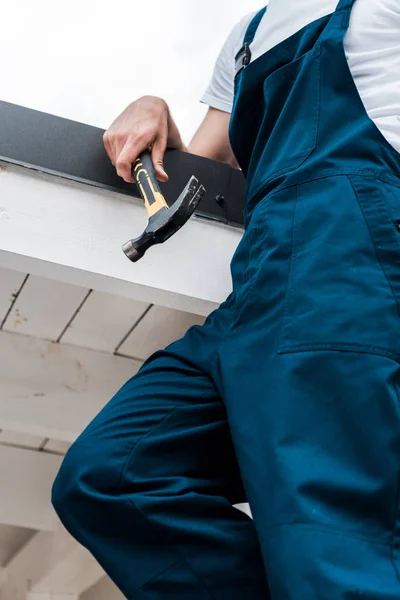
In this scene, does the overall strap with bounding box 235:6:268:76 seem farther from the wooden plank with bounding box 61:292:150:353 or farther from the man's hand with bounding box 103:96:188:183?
the wooden plank with bounding box 61:292:150:353

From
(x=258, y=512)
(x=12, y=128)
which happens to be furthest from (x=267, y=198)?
(x=12, y=128)

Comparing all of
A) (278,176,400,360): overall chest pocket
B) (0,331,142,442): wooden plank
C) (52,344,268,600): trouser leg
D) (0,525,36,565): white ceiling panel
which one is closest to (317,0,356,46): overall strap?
(278,176,400,360): overall chest pocket

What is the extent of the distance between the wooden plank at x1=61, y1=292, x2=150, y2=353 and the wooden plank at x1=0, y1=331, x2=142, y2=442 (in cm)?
5

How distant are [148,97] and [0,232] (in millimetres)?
407

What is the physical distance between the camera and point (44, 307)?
8.38 ft

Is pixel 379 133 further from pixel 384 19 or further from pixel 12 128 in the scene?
pixel 12 128

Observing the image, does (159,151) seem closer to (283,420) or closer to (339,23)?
(339,23)

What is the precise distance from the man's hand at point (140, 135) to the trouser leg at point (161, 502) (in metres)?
0.50

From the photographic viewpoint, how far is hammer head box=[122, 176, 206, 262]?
51.6 inches

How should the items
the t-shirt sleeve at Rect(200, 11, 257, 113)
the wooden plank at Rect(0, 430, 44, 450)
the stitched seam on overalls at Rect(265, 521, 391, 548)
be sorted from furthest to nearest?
the wooden plank at Rect(0, 430, 44, 450) < the t-shirt sleeve at Rect(200, 11, 257, 113) < the stitched seam on overalls at Rect(265, 521, 391, 548)

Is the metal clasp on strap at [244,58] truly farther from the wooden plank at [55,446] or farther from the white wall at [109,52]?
the wooden plank at [55,446]

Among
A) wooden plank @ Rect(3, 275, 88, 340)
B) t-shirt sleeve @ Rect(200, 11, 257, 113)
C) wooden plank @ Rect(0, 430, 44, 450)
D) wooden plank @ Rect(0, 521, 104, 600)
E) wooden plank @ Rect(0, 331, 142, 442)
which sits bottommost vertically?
wooden plank @ Rect(0, 521, 104, 600)

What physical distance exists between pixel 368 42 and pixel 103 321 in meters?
1.47

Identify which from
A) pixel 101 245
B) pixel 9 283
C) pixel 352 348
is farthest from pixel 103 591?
pixel 352 348
